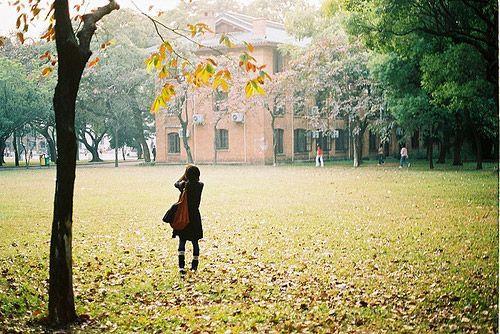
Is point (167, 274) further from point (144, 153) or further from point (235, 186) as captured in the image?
point (144, 153)

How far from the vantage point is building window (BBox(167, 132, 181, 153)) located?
14.1m

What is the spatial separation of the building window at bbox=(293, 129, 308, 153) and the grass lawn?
11.6 meters

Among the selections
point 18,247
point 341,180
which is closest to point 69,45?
point 18,247

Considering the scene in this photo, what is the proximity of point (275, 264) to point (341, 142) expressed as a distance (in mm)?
20290

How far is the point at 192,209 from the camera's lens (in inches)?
173

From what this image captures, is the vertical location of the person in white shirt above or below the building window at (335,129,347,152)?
below

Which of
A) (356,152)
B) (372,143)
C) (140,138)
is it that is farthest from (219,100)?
(372,143)

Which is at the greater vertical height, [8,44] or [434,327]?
[8,44]

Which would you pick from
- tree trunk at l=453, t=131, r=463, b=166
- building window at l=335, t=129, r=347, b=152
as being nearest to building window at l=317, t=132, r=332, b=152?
building window at l=335, t=129, r=347, b=152

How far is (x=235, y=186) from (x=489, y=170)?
253 inches

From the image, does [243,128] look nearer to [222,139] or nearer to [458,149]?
[222,139]

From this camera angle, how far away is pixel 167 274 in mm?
4531

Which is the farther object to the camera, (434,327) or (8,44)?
(8,44)

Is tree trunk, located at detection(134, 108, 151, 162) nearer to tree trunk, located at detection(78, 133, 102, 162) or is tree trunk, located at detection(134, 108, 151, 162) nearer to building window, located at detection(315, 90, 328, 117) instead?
tree trunk, located at detection(78, 133, 102, 162)
